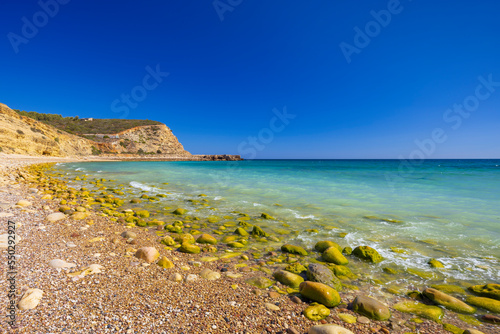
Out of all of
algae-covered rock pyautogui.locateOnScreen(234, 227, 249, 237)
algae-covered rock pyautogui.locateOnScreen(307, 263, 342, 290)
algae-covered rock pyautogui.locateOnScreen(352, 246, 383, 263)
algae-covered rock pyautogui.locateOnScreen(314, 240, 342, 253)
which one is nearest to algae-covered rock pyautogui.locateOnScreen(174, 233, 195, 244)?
algae-covered rock pyautogui.locateOnScreen(234, 227, 249, 237)

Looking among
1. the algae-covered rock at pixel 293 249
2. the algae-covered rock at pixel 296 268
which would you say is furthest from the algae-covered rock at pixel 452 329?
the algae-covered rock at pixel 293 249

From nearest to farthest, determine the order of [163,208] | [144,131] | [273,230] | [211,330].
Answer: [211,330], [273,230], [163,208], [144,131]

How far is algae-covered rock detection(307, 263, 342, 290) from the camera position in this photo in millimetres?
3199

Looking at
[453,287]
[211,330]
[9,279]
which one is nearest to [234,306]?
[211,330]

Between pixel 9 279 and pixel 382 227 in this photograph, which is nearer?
pixel 9 279

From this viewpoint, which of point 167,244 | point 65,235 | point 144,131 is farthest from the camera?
point 144,131

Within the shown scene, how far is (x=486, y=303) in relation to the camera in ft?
9.51

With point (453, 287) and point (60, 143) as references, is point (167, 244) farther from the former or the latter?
point (60, 143)

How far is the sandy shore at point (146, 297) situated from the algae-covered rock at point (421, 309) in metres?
0.11

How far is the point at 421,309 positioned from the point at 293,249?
221 centimetres

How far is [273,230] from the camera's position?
590 centimetres

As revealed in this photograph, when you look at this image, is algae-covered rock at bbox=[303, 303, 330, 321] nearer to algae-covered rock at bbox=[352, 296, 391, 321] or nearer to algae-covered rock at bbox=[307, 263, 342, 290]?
algae-covered rock at bbox=[352, 296, 391, 321]

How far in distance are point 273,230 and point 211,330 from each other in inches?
157

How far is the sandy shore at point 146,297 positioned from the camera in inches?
78.9
